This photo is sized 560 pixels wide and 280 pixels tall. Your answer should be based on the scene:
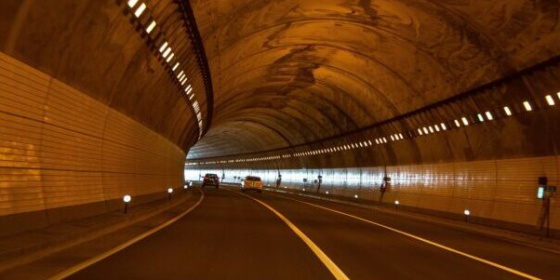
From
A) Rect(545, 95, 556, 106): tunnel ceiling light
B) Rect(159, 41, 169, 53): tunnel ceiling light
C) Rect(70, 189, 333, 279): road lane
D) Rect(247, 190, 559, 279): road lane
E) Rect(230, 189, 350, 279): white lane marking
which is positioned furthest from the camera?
Rect(545, 95, 556, 106): tunnel ceiling light

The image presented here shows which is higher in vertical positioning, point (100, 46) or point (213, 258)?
point (100, 46)

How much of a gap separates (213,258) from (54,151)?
16.2ft

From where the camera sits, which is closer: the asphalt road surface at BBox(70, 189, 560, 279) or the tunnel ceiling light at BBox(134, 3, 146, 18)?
the asphalt road surface at BBox(70, 189, 560, 279)

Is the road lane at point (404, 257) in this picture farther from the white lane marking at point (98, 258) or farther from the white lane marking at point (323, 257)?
the white lane marking at point (98, 258)

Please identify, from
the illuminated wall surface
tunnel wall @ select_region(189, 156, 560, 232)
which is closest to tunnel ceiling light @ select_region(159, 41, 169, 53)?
the illuminated wall surface

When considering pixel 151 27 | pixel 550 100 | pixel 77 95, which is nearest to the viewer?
pixel 77 95

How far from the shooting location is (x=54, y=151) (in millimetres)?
14477

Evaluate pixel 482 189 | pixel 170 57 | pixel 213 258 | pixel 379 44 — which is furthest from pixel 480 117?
pixel 213 258

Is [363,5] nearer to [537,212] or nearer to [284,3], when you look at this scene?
[284,3]

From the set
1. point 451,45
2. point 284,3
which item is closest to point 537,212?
point 451,45

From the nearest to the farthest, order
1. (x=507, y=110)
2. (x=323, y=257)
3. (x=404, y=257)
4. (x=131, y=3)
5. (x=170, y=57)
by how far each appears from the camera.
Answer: (x=323, y=257) → (x=404, y=257) → (x=131, y=3) → (x=170, y=57) → (x=507, y=110)

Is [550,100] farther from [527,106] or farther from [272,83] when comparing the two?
[272,83]

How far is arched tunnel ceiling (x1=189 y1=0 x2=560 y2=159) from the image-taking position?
19.7m

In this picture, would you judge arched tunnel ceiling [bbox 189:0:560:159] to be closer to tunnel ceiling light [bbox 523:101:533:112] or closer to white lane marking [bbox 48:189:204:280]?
tunnel ceiling light [bbox 523:101:533:112]
